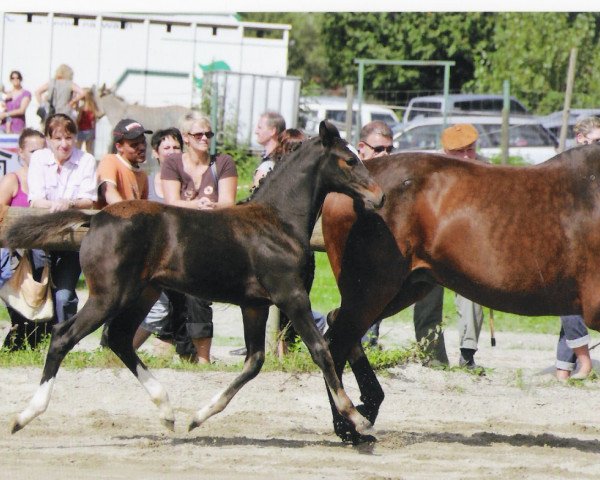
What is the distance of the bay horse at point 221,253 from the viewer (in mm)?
6754

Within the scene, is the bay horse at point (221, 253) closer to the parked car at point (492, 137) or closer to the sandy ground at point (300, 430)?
the sandy ground at point (300, 430)

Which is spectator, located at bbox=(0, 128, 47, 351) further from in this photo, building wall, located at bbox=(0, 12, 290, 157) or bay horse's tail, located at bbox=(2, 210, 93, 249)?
building wall, located at bbox=(0, 12, 290, 157)

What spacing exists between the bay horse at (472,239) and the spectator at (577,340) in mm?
2135

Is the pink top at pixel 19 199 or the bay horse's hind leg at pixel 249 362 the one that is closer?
the bay horse's hind leg at pixel 249 362

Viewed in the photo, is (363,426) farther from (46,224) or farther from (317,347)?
(46,224)

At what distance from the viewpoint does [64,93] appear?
1802 cm

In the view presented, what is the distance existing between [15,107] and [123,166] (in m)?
11.4

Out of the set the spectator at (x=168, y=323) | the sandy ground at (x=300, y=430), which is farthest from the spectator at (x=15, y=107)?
the sandy ground at (x=300, y=430)

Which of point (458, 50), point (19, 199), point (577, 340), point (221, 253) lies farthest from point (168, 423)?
point (458, 50)

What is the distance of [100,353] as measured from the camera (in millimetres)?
8805

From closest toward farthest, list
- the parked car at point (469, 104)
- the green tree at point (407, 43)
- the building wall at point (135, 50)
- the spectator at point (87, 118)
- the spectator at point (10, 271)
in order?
the spectator at point (10, 271)
the spectator at point (87, 118)
the building wall at point (135, 50)
the parked car at point (469, 104)
the green tree at point (407, 43)

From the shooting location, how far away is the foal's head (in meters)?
6.97

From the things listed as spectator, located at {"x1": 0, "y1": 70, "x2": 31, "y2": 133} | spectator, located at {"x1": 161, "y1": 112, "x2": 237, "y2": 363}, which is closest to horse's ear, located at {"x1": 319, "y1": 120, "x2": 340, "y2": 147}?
spectator, located at {"x1": 161, "y1": 112, "x2": 237, "y2": 363}
